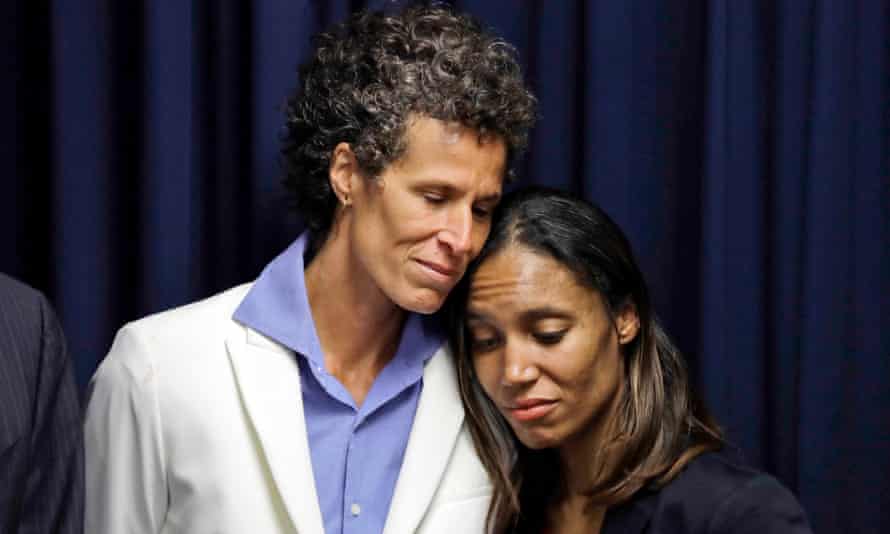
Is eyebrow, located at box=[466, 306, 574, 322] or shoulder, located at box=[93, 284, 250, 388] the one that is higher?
eyebrow, located at box=[466, 306, 574, 322]

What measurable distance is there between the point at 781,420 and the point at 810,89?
528mm

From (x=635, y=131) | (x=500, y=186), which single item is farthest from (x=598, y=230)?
(x=635, y=131)

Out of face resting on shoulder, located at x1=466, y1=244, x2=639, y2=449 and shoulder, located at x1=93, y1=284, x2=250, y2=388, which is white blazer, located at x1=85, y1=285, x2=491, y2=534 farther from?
face resting on shoulder, located at x1=466, y1=244, x2=639, y2=449

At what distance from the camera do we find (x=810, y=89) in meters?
2.00

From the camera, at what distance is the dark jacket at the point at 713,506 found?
5.06 ft

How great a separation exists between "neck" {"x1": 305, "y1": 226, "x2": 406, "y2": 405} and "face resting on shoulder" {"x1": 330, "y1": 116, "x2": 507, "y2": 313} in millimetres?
74

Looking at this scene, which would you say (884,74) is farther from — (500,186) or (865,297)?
(500,186)

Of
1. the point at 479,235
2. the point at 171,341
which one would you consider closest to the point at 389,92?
the point at 479,235

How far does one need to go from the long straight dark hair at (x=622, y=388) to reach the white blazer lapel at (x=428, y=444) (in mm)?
26

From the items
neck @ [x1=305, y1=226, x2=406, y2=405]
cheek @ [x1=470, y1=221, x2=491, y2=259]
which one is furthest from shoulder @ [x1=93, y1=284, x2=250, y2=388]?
cheek @ [x1=470, y1=221, x2=491, y2=259]

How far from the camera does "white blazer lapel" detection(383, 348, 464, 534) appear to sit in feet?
5.48

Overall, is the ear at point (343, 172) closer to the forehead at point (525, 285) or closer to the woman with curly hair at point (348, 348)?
the woman with curly hair at point (348, 348)

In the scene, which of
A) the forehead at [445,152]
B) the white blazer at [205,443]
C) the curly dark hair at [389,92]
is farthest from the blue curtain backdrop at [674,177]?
the forehead at [445,152]

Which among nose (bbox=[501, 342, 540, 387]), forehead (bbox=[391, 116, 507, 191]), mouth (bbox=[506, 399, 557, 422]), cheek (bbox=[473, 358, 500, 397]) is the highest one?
forehead (bbox=[391, 116, 507, 191])
